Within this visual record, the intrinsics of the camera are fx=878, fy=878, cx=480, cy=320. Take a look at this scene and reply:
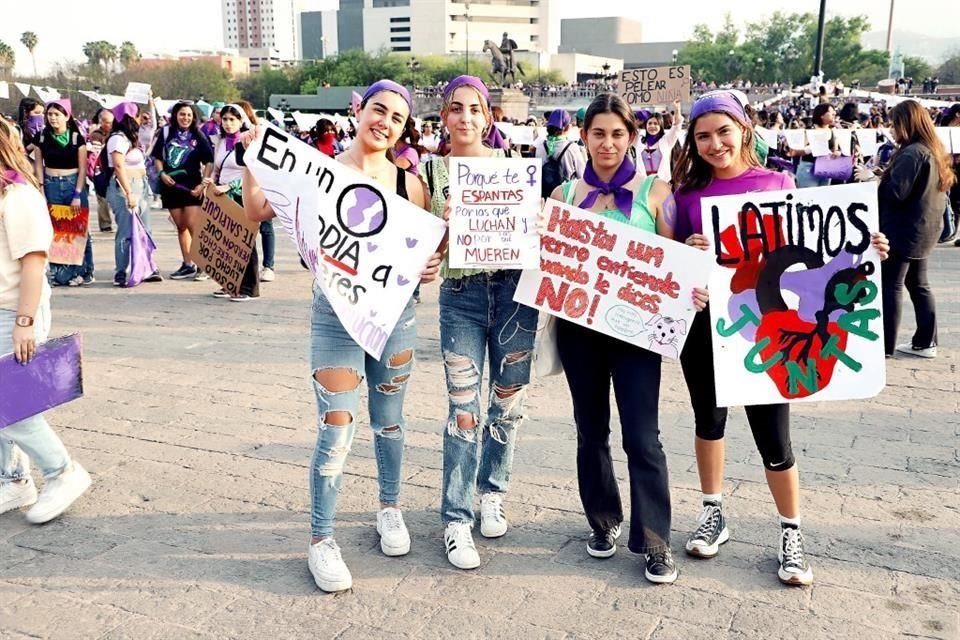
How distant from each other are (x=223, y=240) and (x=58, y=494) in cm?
Result: 409

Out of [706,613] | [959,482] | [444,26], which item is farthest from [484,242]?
[444,26]

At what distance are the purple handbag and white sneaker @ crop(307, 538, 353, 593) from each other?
356 inches

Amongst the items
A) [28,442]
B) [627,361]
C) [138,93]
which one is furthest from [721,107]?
[138,93]

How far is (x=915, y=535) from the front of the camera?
3.59 m

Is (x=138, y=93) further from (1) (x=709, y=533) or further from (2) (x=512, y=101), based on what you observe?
(2) (x=512, y=101)

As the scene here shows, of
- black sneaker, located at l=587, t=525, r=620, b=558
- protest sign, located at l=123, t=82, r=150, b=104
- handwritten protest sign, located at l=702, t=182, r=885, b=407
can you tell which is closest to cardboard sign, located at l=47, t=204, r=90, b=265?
black sneaker, located at l=587, t=525, r=620, b=558

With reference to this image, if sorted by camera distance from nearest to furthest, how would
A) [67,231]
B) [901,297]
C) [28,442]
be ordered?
1. [28,442]
2. [901,297]
3. [67,231]

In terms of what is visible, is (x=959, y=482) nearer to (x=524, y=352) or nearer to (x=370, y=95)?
(x=524, y=352)

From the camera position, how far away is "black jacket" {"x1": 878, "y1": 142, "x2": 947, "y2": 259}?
5.88 meters

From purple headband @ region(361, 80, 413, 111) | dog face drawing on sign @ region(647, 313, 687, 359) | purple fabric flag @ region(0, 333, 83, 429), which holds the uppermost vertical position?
purple headband @ region(361, 80, 413, 111)

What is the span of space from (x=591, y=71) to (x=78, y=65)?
71402 mm

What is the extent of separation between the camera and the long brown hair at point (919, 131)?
588 centimetres

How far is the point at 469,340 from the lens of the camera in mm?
3342

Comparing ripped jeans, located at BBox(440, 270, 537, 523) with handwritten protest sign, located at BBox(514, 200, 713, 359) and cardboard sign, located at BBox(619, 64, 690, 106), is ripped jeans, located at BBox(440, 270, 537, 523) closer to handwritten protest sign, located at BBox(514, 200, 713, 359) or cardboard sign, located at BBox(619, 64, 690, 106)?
handwritten protest sign, located at BBox(514, 200, 713, 359)
